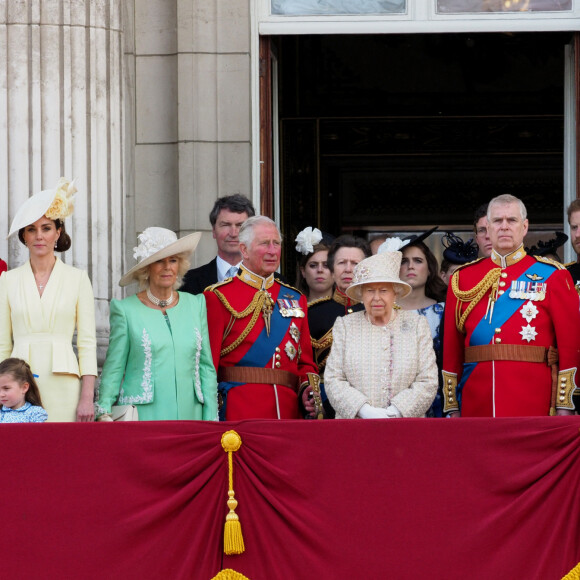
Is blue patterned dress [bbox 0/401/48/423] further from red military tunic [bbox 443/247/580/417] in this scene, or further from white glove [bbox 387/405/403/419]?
red military tunic [bbox 443/247/580/417]

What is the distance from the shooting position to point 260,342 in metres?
7.40

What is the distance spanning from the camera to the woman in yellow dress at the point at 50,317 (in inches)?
274

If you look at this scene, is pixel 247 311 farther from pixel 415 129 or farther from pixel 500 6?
pixel 415 129

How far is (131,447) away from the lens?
634 centimetres

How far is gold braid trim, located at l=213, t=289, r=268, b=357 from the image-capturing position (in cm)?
740

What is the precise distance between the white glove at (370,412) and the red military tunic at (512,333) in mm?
486

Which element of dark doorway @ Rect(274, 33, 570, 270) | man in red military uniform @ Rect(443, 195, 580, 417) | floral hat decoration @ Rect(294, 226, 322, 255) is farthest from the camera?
dark doorway @ Rect(274, 33, 570, 270)

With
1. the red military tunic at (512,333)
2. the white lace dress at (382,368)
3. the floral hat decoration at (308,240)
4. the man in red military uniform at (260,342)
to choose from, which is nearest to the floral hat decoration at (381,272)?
the white lace dress at (382,368)

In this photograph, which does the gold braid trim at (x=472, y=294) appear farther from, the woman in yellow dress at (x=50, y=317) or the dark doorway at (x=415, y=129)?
the dark doorway at (x=415, y=129)

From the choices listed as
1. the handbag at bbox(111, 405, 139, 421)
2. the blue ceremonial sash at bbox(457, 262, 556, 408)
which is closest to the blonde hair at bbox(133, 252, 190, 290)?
the handbag at bbox(111, 405, 139, 421)

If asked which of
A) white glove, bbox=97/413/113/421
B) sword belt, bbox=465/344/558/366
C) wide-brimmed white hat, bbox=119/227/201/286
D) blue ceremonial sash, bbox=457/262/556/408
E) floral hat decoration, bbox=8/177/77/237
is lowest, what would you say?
white glove, bbox=97/413/113/421

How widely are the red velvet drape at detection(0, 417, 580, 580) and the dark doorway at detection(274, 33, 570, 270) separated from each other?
735 centimetres

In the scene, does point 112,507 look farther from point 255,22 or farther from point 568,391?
point 255,22

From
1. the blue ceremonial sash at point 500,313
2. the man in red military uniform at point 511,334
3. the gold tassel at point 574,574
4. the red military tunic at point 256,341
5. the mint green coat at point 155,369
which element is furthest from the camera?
the red military tunic at point 256,341
